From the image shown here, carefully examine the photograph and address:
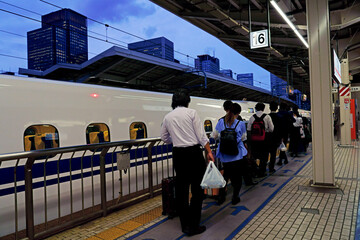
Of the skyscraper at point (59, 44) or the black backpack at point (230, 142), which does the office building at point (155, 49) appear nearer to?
the skyscraper at point (59, 44)

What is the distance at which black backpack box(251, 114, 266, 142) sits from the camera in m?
5.16

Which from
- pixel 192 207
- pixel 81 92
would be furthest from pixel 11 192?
pixel 192 207

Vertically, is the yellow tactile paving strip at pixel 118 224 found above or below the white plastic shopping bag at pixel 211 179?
below

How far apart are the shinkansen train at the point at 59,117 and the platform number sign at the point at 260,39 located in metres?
3.34

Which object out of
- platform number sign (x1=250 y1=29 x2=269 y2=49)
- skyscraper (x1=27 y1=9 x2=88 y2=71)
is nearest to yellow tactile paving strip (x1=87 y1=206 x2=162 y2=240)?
platform number sign (x1=250 y1=29 x2=269 y2=49)

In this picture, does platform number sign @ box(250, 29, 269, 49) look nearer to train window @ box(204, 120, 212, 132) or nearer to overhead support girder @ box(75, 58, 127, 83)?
train window @ box(204, 120, 212, 132)

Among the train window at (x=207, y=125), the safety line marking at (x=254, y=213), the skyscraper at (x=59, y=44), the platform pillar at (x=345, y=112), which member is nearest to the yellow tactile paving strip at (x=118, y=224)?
the safety line marking at (x=254, y=213)

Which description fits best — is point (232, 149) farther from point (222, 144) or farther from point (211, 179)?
point (211, 179)

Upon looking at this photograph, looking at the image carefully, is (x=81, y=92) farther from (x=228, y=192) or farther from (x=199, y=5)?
(x=199, y=5)

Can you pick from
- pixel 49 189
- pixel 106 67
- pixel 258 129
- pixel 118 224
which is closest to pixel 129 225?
pixel 118 224

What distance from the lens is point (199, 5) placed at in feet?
26.5

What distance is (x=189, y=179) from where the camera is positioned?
304cm

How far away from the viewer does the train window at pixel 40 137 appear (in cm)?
389

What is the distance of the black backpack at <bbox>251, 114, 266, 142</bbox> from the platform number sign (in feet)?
9.00
